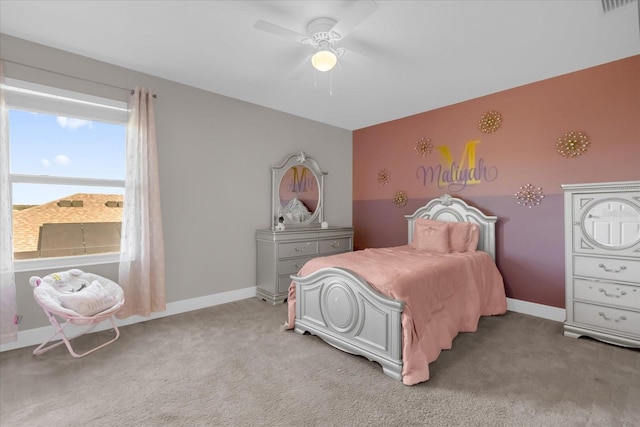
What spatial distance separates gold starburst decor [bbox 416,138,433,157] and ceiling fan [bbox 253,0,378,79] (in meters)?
2.12

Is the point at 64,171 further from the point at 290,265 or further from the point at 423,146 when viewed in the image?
the point at 423,146

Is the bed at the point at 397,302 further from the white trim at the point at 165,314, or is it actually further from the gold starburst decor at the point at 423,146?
the gold starburst decor at the point at 423,146

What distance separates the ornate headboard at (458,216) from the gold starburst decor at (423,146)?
2.40 ft

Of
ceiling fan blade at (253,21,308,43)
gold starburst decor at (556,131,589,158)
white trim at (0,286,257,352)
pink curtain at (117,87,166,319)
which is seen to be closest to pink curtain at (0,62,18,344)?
white trim at (0,286,257,352)

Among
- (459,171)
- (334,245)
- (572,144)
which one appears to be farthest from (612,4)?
(334,245)

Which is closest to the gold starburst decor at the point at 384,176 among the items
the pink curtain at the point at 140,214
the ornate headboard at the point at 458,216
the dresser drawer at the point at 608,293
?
the ornate headboard at the point at 458,216

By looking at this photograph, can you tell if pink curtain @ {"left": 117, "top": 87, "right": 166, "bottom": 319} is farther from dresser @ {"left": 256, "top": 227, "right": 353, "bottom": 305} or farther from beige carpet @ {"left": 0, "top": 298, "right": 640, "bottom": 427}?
dresser @ {"left": 256, "top": 227, "right": 353, "bottom": 305}

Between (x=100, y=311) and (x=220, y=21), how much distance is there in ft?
8.23

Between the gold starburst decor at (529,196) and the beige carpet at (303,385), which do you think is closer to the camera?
the beige carpet at (303,385)

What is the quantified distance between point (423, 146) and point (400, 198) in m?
0.84

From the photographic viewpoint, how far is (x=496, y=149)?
146 inches

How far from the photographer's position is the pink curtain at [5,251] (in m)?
2.44

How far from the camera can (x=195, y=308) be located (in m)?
3.59

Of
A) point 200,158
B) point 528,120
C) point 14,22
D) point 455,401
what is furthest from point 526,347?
point 14,22
